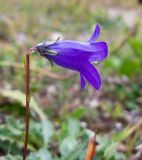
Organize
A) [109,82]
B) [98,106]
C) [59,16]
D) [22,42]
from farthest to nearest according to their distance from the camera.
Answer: [59,16], [22,42], [109,82], [98,106]

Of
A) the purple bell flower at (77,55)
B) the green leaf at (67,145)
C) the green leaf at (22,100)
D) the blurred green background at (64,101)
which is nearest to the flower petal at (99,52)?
the purple bell flower at (77,55)

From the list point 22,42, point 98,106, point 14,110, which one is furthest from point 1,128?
point 22,42

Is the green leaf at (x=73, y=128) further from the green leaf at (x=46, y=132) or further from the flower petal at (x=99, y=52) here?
the flower petal at (x=99, y=52)

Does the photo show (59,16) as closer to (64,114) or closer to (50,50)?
(64,114)

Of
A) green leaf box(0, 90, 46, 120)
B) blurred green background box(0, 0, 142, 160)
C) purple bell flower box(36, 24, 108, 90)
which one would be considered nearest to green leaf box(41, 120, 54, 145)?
blurred green background box(0, 0, 142, 160)

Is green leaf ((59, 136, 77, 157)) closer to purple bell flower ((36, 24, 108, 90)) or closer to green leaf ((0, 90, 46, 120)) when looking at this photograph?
green leaf ((0, 90, 46, 120))
